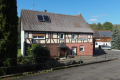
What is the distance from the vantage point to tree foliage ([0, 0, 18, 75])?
7.11m

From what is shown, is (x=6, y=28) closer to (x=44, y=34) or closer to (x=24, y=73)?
(x=24, y=73)

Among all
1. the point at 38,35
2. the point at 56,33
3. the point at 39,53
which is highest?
the point at 56,33

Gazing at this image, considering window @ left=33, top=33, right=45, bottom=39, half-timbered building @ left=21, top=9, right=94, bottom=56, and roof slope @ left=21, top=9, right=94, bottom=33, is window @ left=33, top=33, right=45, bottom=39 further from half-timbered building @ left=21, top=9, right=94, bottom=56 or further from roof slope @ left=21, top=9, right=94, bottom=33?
roof slope @ left=21, top=9, right=94, bottom=33

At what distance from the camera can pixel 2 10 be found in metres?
7.07

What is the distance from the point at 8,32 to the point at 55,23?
1418cm

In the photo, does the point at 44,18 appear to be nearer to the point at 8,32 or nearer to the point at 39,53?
the point at 39,53

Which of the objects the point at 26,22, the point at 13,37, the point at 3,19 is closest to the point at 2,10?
the point at 3,19

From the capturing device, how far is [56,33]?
65.0 ft

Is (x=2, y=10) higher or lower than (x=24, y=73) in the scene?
higher

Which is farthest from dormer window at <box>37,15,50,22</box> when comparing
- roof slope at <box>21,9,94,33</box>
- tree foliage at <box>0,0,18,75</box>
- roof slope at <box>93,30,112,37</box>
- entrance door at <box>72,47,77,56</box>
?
roof slope at <box>93,30,112,37</box>

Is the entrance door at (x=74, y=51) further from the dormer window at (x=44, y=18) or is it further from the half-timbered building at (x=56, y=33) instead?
the dormer window at (x=44, y=18)

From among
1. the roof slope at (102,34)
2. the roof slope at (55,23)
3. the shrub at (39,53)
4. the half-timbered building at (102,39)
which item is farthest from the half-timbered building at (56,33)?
the roof slope at (102,34)

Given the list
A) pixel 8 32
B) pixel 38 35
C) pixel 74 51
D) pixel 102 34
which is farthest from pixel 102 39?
pixel 8 32

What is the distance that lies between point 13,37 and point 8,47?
0.71 metres
